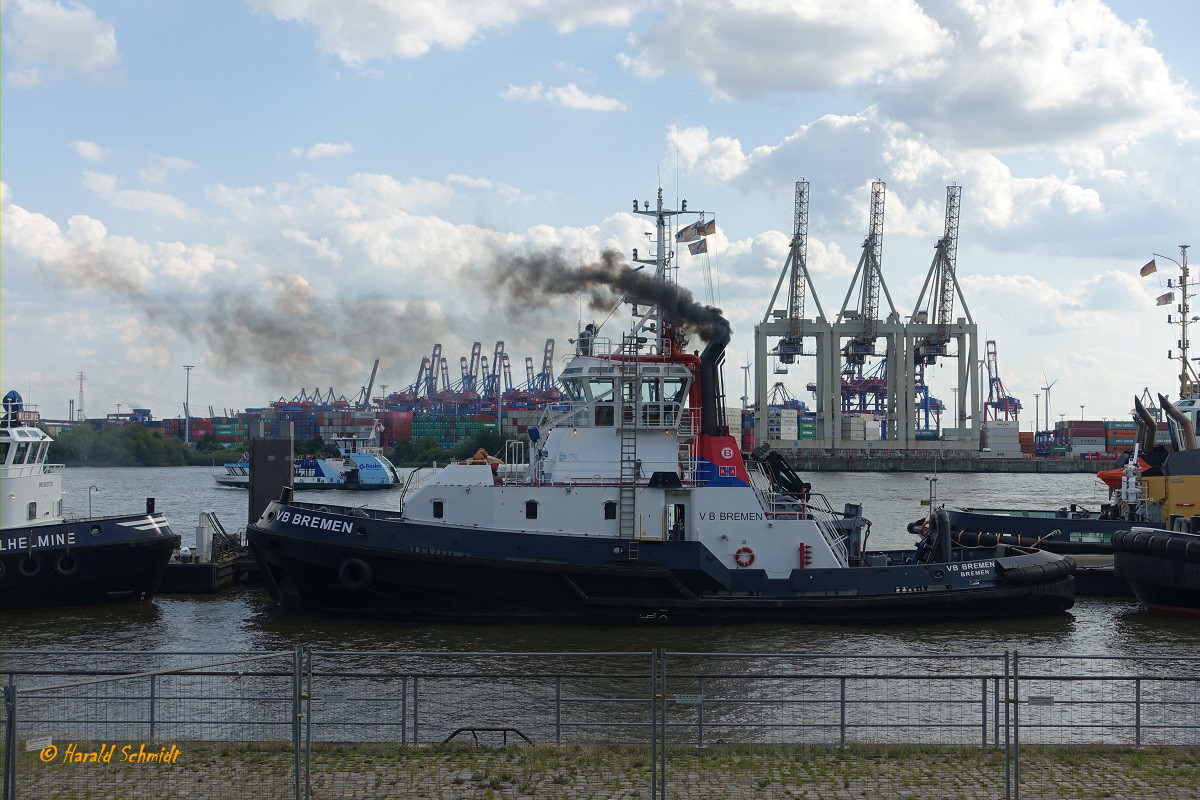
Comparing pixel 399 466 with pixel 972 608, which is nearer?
pixel 972 608

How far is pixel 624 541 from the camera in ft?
56.9

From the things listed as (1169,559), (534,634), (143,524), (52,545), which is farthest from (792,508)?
(52,545)

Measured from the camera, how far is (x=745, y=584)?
17625 mm

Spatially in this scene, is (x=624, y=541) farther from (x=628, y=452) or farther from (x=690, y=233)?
(x=690, y=233)

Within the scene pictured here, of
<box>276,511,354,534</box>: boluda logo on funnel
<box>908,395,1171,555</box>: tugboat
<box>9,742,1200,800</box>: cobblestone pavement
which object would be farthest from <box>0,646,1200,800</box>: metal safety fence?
<box>908,395,1171,555</box>: tugboat

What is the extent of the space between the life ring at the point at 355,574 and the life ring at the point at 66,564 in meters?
5.78

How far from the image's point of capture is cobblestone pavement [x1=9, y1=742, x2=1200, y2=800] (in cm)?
761

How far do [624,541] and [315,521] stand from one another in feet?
17.2

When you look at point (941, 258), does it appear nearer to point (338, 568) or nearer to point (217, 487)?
point (217, 487)

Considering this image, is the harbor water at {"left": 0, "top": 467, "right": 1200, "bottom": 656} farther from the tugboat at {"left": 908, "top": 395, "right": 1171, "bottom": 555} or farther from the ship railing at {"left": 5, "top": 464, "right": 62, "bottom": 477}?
the tugboat at {"left": 908, "top": 395, "right": 1171, "bottom": 555}

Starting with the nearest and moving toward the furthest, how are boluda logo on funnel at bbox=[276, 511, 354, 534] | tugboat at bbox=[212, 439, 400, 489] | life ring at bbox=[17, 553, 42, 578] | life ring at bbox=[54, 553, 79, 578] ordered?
boluda logo on funnel at bbox=[276, 511, 354, 534] → life ring at bbox=[17, 553, 42, 578] → life ring at bbox=[54, 553, 79, 578] → tugboat at bbox=[212, 439, 400, 489]

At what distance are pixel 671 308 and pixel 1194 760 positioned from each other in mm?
11978

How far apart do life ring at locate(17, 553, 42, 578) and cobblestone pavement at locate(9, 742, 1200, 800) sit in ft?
42.4

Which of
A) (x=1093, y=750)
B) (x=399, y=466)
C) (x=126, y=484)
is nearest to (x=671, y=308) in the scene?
(x=1093, y=750)
